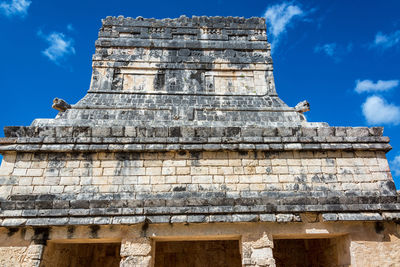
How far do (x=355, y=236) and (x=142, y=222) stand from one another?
4136 mm

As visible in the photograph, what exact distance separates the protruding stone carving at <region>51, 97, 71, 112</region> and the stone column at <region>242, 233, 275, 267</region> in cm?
607

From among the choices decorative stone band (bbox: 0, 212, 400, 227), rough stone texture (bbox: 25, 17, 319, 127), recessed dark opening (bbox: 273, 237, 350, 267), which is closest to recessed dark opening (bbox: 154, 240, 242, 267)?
recessed dark opening (bbox: 273, 237, 350, 267)

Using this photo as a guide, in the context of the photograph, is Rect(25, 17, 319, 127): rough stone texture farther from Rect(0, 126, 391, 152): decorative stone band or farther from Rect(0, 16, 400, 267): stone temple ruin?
Rect(0, 126, 391, 152): decorative stone band

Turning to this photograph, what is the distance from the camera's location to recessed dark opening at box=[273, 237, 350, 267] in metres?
5.76

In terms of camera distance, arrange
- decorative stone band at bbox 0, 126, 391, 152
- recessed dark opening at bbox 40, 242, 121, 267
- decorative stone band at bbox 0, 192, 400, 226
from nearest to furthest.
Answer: decorative stone band at bbox 0, 192, 400, 226, recessed dark opening at bbox 40, 242, 121, 267, decorative stone band at bbox 0, 126, 391, 152

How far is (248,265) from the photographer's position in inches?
196

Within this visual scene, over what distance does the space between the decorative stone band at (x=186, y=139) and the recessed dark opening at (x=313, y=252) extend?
2.14 m

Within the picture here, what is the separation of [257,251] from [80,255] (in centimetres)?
492

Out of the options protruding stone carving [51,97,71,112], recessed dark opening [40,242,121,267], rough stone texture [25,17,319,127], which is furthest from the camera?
rough stone texture [25,17,319,127]

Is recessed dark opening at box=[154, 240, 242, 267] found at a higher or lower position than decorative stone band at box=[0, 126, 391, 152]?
lower

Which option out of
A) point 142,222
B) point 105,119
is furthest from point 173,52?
point 142,222

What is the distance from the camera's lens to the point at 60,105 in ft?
25.3

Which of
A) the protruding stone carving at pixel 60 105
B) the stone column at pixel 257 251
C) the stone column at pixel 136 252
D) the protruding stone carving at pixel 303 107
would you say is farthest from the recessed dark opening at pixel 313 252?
the protruding stone carving at pixel 60 105

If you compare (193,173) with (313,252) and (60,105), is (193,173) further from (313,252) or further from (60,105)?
(60,105)
